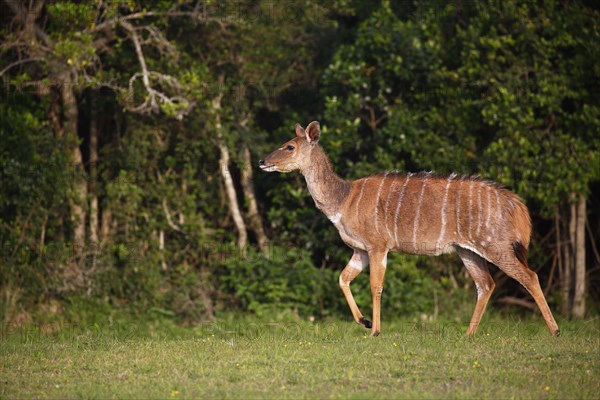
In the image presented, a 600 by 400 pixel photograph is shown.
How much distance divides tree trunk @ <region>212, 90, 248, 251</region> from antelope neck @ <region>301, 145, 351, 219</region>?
4076 millimetres

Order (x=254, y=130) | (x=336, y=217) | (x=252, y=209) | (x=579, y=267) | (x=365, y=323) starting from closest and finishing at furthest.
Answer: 1. (x=365, y=323)
2. (x=336, y=217)
3. (x=579, y=267)
4. (x=254, y=130)
5. (x=252, y=209)

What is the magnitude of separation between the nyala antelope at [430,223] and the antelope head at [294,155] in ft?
0.17

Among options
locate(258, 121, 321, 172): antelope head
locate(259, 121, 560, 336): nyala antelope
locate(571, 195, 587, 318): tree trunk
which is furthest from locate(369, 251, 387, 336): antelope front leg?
locate(571, 195, 587, 318): tree trunk

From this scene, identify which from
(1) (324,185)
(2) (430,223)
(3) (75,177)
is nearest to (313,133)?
(1) (324,185)

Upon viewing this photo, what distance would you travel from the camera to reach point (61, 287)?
42.8 feet

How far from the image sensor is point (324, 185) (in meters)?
10.1

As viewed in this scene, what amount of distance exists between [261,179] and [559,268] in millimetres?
4736

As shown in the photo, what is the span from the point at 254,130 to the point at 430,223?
575cm

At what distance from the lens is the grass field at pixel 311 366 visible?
6.75m

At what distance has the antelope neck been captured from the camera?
32.6 feet

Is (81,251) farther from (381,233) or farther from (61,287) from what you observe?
(381,233)

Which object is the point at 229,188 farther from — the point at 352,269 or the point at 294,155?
the point at 352,269

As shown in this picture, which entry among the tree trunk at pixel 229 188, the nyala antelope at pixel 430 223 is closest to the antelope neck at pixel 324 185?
the nyala antelope at pixel 430 223

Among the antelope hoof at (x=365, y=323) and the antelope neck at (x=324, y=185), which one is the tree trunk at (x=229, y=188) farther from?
the antelope hoof at (x=365, y=323)
